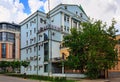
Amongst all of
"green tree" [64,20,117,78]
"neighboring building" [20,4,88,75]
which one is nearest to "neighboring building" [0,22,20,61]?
"neighboring building" [20,4,88,75]

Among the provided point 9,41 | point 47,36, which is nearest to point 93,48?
point 47,36

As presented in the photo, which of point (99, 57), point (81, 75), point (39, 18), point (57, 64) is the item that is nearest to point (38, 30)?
point (39, 18)

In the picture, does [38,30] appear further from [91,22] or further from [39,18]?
[91,22]

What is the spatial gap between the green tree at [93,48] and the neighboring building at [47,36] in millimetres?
14223

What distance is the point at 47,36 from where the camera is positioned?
193 feet

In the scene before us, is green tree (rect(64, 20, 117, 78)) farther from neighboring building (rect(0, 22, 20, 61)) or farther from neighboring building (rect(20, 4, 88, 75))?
neighboring building (rect(0, 22, 20, 61))

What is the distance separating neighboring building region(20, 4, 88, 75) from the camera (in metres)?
58.0

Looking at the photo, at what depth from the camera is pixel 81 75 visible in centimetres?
4506

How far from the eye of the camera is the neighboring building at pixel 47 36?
58.0m

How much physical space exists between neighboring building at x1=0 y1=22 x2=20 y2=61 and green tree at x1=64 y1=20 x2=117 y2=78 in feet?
197

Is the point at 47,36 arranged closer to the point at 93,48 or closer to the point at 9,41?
the point at 93,48

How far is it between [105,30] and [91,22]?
8.76 ft

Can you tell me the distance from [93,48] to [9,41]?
65.4 m

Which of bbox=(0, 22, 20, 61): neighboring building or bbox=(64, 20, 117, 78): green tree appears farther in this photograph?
bbox=(0, 22, 20, 61): neighboring building
